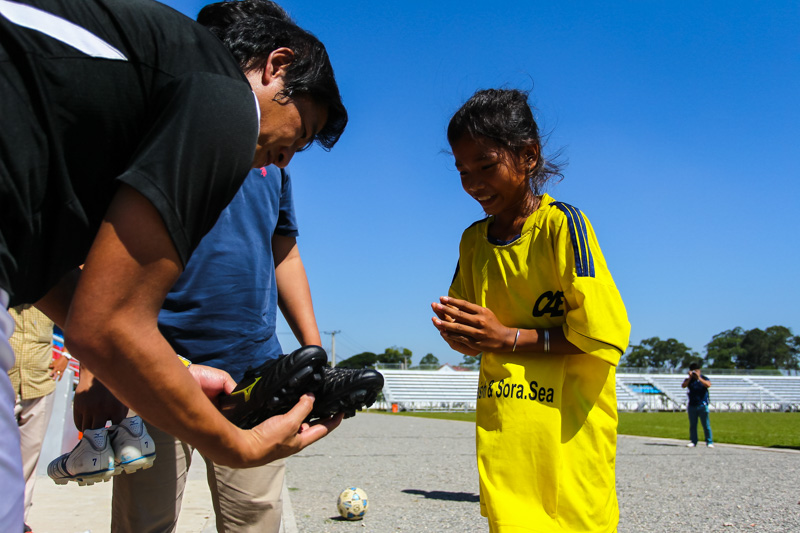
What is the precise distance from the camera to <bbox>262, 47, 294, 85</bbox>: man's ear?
1500 millimetres

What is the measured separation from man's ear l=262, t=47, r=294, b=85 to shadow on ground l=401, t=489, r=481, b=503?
5.63 m

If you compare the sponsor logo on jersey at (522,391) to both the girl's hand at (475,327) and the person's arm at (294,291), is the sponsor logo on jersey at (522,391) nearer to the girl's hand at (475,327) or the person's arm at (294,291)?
the girl's hand at (475,327)

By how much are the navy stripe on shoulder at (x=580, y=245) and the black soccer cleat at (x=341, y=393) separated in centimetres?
84

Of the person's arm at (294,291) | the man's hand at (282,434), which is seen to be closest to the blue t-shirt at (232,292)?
the person's arm at (294,291)

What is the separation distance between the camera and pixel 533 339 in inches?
90.2

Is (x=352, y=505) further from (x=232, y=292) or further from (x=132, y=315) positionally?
(x=132, y=315)

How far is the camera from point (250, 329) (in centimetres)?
270

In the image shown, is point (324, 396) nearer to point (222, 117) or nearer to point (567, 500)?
point (222, 117)

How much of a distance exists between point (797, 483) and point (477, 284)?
7019 mm

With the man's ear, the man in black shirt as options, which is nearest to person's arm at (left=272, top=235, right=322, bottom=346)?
the man's ear

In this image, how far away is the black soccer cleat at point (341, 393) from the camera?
5.54 feet

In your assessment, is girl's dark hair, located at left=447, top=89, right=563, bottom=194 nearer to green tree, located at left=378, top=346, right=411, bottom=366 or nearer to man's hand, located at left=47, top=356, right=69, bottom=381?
man's hand, located at left=47, top=356, right=69, bottom=381

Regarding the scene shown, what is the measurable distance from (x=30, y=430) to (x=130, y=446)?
3.26m

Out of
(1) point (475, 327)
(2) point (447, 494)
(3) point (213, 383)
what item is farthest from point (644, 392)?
(3) point (213, 383)
